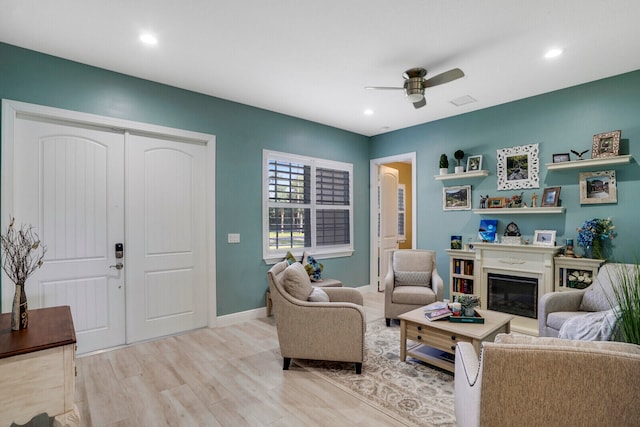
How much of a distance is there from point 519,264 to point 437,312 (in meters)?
1.67

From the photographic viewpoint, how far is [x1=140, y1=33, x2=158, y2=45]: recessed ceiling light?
261 centimetres

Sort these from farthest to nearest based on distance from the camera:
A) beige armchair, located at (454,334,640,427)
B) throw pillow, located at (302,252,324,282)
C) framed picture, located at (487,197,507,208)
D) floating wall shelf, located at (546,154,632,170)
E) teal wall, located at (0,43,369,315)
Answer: throw pillow, located at (302,252,324,282) < framed picture, located at (487,197,507,208) < floating wall shelf, located at (546,154,632,170) < teal wall, located at (0,43,369,315) < beige armchair, located at (454,334,640,427)

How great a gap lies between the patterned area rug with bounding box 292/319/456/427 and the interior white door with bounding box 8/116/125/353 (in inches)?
82.2

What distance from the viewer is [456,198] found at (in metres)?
4.68

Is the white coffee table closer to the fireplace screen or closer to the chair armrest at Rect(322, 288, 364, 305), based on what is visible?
the chair armrest at Rect(322, 288, 364, 305)

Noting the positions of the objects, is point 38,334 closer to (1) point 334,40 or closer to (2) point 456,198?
(1) point 334,40

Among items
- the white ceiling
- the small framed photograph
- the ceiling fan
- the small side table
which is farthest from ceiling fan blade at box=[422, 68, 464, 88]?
the small side table

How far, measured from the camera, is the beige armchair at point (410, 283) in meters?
3.71

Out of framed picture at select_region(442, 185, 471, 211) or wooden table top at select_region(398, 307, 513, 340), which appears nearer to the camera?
wooden table top at select_region(398, 307, 513, 340)

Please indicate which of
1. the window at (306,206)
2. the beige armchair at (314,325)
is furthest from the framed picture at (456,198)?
the beige armchair at (314,325)

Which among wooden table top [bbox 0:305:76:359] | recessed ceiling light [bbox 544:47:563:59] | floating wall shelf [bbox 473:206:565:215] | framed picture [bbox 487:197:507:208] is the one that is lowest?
wooden table top [bbox 0:305:76:359]

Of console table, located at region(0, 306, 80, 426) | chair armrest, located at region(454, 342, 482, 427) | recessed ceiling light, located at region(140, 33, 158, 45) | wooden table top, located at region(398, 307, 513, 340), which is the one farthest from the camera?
recessed ceiling light, located at region(140, 33, 158, 45)

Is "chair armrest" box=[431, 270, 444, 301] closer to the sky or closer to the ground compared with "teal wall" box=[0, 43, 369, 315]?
closer to the ground

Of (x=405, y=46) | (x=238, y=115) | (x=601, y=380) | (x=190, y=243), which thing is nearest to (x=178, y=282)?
(x=190, y=243)
